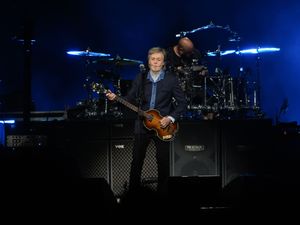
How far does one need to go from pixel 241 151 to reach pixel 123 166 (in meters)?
2.30

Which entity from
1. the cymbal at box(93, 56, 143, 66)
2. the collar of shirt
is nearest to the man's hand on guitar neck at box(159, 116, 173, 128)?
the collar of shirt

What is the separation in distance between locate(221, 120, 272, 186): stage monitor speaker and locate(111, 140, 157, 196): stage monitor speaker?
1398 millimetres

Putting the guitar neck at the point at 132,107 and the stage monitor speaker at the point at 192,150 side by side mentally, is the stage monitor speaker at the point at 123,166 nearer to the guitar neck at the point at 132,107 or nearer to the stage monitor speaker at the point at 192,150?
the stage monitor speaker at the point at 192,150

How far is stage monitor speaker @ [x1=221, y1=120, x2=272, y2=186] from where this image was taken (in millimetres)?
9320

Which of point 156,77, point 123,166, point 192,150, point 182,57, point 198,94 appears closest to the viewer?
point 156,77

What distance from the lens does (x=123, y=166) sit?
9.18m

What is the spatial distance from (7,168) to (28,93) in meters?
6.71

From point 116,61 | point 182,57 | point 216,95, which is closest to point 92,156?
point 116,61

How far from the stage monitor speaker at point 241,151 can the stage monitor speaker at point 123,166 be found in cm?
140

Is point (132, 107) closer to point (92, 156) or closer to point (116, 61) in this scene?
point (92, 156)

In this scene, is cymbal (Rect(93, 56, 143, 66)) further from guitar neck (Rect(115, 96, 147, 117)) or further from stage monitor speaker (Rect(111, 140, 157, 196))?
guitar neck (Rect(115, 96, 147, 117))

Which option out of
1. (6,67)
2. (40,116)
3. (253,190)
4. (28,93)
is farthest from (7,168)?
(6,67)

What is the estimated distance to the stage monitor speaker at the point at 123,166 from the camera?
9.12 m

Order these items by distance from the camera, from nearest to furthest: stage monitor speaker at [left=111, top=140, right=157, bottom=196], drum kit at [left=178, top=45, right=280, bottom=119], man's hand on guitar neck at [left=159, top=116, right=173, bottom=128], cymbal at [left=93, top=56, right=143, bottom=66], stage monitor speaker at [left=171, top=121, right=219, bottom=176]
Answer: man's hand on guitar neck at [left=159, top=116, right=173, bottom=128], stage monitor speaker at [left=111, top=140, right=157, bottom=196], stage monitor speaker at [left=171, top=121, right=219, bottom=176], drum kit at [left=178, top=45, right=280, bottom=119], cymbal at [left=93, top=56, right=143, bottom=66]
